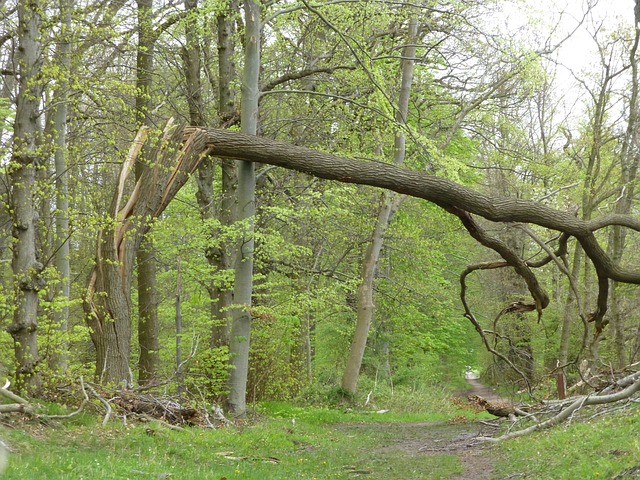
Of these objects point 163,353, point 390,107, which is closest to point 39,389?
point 390,107

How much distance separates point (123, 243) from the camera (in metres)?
10.9

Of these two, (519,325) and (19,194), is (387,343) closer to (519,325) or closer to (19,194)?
(519,325)

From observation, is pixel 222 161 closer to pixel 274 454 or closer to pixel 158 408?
pixel 158 408

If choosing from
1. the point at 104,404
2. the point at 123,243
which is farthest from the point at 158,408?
the point at 123,243

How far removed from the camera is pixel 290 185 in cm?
1869

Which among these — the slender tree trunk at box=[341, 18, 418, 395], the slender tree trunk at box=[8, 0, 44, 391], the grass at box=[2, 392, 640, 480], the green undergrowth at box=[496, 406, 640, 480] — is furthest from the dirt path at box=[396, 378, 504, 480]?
the slender tree trunk at box=[8, 0, 44, 391]

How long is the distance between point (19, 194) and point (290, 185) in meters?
9.33

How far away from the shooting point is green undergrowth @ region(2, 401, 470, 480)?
713cm

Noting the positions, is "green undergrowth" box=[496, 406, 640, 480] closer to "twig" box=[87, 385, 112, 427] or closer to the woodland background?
the woodland background

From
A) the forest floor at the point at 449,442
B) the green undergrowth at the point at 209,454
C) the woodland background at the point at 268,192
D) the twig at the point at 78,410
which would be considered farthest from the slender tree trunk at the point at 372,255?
the twig at the point at 78,410

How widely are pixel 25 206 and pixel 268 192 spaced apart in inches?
304

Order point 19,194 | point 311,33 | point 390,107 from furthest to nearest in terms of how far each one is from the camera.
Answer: point 311,33, point 390,107, point 19,194

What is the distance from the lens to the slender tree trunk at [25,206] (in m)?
9.98

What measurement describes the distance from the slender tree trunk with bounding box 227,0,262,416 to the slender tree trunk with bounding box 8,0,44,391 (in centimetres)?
433
